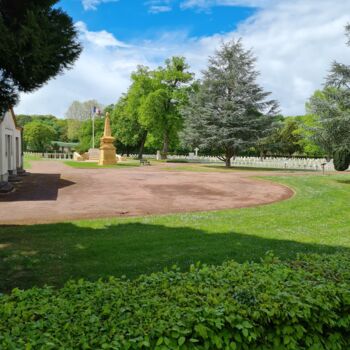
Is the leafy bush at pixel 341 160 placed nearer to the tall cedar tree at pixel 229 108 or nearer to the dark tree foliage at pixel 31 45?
the tall cedar tree at pixel 229 108

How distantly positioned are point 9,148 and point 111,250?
17272 mm

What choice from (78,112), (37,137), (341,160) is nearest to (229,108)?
(341,160)

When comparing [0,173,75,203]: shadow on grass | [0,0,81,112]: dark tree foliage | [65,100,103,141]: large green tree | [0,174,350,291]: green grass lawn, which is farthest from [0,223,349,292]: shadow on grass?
[65,100,103,141]: large green tree

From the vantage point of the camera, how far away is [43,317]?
2.74m

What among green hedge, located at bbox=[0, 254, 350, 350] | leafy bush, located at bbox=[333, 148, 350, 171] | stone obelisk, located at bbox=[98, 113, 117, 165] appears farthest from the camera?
stone obelisk, located at bbox=[98, 113, 117, 165]

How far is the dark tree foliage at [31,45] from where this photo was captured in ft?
18.5

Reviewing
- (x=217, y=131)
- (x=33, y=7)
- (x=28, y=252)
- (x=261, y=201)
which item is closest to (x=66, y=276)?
(x=28, y=252)

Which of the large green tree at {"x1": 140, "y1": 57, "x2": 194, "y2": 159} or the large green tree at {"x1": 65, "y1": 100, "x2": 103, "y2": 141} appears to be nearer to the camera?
the large green tree at {"x1": 140, "y1": 57, "x2": 194, "y2": 159}

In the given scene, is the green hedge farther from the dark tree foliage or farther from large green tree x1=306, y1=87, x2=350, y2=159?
large green tree x1=306, y1=87, x2=350, y2=159

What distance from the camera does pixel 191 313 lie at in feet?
9.07

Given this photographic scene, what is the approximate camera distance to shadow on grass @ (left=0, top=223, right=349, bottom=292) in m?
6.18

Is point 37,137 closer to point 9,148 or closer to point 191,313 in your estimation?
point 9,148

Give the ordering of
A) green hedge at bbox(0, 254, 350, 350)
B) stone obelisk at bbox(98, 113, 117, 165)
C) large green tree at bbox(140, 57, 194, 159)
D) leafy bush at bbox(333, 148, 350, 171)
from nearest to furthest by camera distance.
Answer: green hedge at bbox(0, 254, 350, 350) < leafy bush at bbox(333, 148, 350, 171) < stone obelisk at bbox(98, 113, 117, 165) < large green tree at bbox(140, 57, 194, 159)

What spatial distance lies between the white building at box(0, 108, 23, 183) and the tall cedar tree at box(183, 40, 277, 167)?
18.1 m
